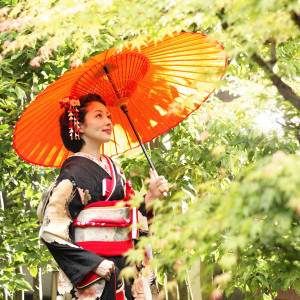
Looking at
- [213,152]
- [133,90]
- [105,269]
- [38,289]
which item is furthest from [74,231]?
[38,289]

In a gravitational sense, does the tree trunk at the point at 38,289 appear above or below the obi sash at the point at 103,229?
below

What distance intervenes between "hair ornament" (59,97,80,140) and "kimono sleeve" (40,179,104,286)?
0.37 meters

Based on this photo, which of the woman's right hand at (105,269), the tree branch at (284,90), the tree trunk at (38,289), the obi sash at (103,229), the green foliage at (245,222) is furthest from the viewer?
the tree trunk at (38,289)

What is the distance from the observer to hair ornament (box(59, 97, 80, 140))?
3215 millimetres

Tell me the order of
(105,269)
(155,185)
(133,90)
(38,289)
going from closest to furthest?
(105,269) → (155,185) → (133,90) → (38,289)

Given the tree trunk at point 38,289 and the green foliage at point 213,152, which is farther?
the tree trunk at point 38,289

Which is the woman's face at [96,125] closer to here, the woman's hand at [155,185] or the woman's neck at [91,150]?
the woman's neck at [91,150]

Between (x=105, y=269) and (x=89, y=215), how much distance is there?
0.33 meters

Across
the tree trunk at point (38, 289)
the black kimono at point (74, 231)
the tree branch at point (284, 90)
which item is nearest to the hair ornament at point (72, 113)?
the black kimono at point (74, 231)

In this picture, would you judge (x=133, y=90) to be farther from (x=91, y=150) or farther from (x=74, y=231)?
(x=74, y=231)

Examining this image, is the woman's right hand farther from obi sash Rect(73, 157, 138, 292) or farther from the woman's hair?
the woman's hair

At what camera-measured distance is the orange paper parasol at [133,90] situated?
320cm

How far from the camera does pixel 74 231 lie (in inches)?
118

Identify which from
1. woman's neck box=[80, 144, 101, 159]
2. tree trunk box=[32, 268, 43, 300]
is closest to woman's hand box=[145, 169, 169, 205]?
woman's neck box=[80, 144, 101, 159]
